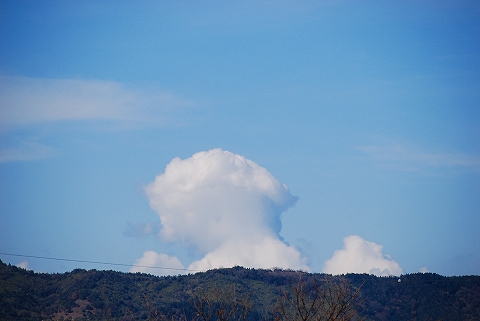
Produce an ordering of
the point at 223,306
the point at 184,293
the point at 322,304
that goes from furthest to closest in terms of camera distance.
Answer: the point at 184,293, the point at 223,306, the point at 322,304

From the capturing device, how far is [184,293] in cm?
9588

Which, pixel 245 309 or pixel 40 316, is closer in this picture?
pixel 245 309

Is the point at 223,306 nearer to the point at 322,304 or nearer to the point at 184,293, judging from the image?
the point at 322,304

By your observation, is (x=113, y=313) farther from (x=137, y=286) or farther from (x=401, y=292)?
(x=401, y=292)

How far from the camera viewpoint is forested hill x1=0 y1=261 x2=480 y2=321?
269ft

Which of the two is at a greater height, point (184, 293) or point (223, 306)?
point (184, 293)

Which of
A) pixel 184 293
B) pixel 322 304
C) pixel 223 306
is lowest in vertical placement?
pixel 223 306

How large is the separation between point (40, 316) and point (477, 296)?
6186 centimetres

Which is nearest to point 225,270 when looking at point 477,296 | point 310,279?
point 310,279

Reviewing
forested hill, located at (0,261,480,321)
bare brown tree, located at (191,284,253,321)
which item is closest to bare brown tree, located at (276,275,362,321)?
bare brown tree, located at (191,284,253,321)

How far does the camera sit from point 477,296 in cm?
9438

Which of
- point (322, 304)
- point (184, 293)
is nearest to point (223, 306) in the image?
point (322, 304)

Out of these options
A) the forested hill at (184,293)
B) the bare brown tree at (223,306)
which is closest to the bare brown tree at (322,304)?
the bare brown tree at (223,306)

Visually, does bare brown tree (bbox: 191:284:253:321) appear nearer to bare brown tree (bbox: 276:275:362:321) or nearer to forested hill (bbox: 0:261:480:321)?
bare brown tree (bbox: 276:275:362:321)
